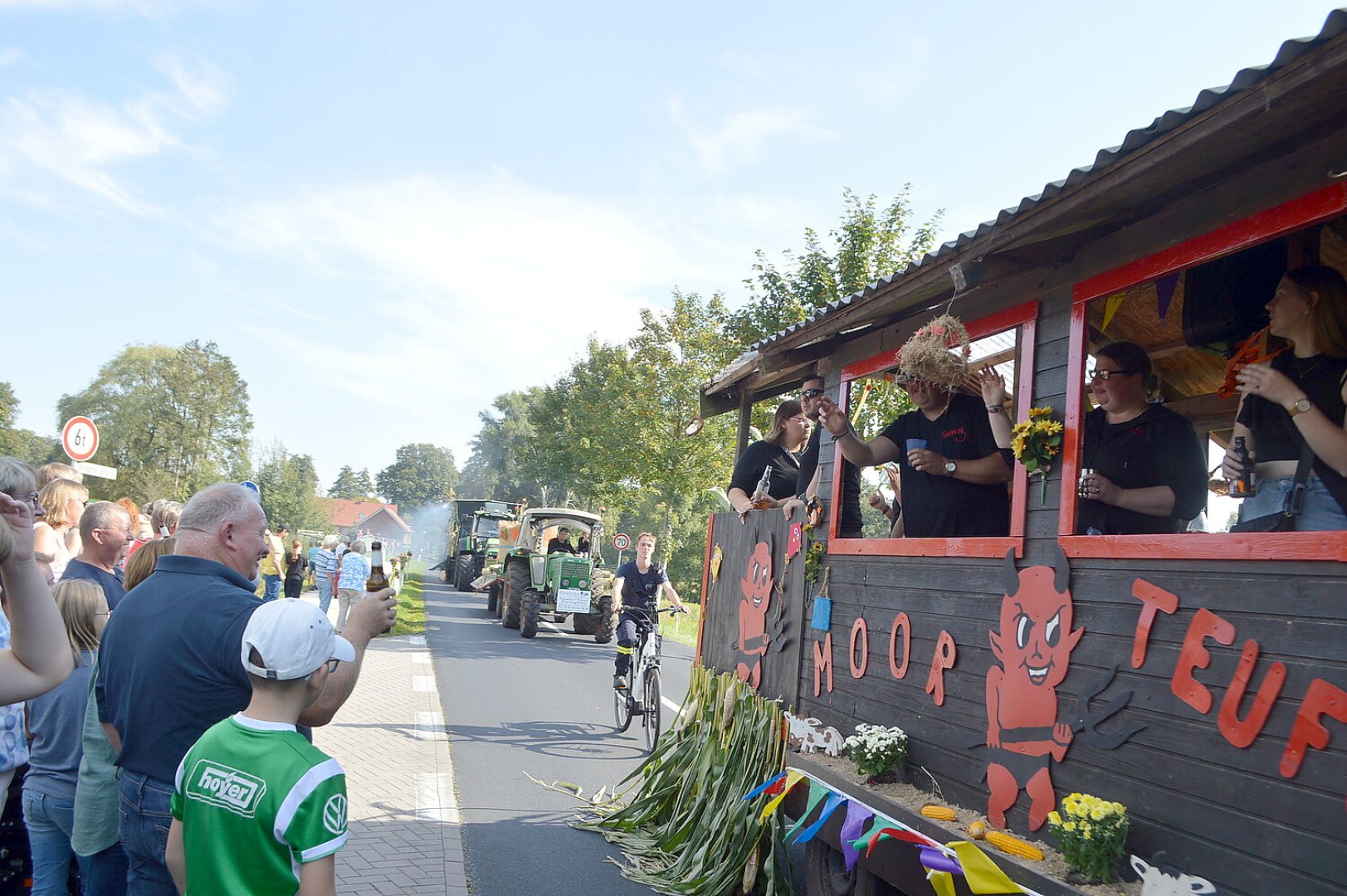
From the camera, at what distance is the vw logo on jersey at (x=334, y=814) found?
242 centimetres

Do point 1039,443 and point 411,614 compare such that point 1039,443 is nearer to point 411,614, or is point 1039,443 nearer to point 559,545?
point 559,545

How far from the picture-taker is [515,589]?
67.3 feet

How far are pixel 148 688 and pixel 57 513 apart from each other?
2.98m

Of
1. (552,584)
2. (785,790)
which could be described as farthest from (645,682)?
(552,584)

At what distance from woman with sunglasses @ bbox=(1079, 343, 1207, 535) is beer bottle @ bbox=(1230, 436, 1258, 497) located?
35 cm

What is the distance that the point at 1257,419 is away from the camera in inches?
124

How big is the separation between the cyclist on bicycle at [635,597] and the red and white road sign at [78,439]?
253 inches

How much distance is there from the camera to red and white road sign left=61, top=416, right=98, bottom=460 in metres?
11.3

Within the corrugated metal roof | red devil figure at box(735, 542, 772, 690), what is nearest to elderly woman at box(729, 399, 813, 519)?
red devil figure at box(735, 542, 772, 690)

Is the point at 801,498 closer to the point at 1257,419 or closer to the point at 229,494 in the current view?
the point at 1257,419

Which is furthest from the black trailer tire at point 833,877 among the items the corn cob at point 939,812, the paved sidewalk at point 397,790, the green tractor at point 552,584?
the green tractor at point 552,584

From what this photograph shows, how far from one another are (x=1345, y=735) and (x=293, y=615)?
2709 millimetres

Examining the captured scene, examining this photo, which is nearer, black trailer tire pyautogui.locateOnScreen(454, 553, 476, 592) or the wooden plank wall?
the wooden plank wall

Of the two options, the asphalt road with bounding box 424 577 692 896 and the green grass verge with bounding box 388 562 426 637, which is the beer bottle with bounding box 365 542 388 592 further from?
the green grass verge with bounding box 388 562 426 637
